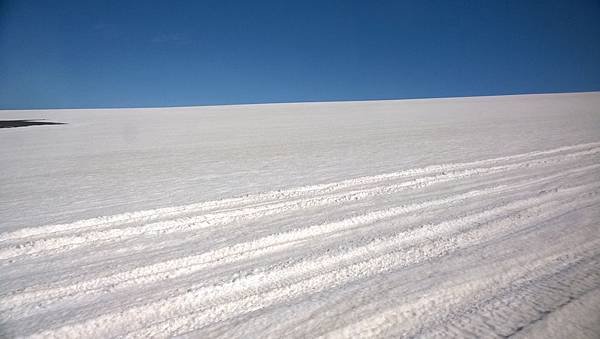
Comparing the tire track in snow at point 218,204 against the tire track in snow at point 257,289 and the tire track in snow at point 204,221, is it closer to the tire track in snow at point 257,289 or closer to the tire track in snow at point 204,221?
the tire track in snow at point 204,221

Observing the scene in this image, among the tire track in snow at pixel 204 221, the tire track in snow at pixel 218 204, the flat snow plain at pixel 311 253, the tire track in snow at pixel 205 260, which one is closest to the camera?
the flat snow plain at pixel 311 253

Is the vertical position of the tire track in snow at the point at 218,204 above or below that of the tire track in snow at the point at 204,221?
above

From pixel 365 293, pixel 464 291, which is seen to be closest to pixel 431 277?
pixel 464 291

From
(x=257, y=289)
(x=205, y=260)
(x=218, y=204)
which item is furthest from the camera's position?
(x=218, y=204)

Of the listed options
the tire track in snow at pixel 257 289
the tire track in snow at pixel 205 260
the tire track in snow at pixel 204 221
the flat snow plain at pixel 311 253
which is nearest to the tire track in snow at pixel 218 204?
the flat snow plain at pixel 311 253

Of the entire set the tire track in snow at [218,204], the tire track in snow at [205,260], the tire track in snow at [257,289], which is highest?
the tire track in snow at [218,204]

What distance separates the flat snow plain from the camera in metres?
1.59

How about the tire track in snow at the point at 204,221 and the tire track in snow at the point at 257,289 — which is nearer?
the tire track in snow at the point at 257,289

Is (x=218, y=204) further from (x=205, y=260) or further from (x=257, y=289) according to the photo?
(x=257, y=289)

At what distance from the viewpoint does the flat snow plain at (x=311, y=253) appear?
1.59 metres

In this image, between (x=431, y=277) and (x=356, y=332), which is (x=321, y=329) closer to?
(x=356, y=332)

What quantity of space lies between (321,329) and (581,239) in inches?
73.4

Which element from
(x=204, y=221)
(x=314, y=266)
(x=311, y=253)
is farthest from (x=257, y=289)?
(x=204, y=221)

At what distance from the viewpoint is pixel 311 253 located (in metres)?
2.29
